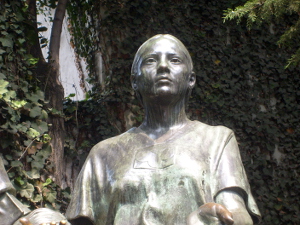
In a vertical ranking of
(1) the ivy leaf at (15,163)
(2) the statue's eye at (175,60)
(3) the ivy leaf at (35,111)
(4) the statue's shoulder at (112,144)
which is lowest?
(1) the ivy leaf at (15,163)

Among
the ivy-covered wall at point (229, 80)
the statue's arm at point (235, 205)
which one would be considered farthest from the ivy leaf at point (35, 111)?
the statue's arm at point (235, 205)

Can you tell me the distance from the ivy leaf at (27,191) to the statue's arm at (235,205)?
2543 mm

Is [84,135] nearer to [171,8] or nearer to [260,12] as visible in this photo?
[171,8]

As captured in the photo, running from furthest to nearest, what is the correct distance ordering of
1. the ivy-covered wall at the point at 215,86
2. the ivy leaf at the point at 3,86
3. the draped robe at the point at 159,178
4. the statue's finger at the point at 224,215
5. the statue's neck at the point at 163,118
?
the ivy-covered wall at the point at 215,86 < the ivy leaf at the point at 3,86 < the statue's neck at the point at 163,118 < the draped robe at the point at 159,178 < the statue's finger at the point at 224,215

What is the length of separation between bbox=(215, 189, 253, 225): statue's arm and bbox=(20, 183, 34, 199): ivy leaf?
254 cm

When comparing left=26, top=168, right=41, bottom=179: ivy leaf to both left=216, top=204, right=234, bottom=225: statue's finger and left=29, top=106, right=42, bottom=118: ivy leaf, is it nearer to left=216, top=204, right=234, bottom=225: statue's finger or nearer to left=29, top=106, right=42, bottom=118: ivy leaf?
left=29, top=106, right=42, bottom=118: ivy leaf

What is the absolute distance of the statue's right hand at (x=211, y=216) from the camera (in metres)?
2.36

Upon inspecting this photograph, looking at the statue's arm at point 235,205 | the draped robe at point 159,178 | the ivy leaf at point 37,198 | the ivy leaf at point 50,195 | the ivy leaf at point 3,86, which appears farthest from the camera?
the ivy leaf at point 50,195

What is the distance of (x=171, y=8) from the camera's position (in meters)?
6.62

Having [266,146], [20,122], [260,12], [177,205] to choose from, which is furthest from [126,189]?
[266,146]

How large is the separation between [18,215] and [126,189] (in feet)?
1.78

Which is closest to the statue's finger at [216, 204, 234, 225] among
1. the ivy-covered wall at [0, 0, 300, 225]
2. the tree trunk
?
the tree trunk

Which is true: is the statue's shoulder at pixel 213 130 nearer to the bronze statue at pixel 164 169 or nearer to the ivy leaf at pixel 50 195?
the bronze statue at pixel 164 169

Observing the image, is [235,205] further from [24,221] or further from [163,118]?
[24,221]
